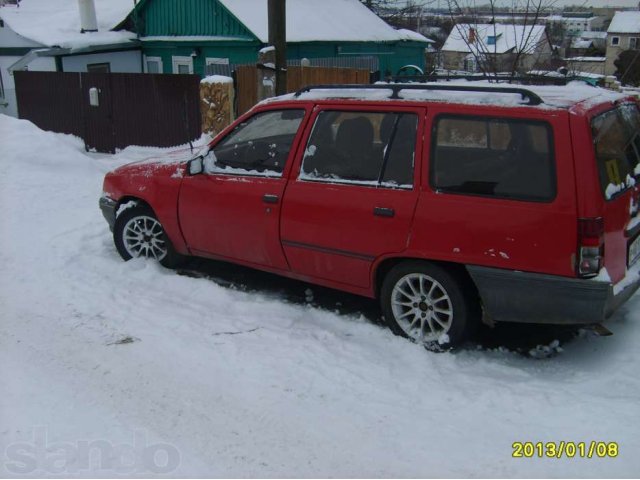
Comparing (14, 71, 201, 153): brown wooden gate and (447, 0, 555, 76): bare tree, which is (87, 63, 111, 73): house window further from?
(447, 0, 555, 76): bare tree

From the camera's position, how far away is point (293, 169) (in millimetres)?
4930

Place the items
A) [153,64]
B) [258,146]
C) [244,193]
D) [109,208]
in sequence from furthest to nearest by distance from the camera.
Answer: [153,64], [109,208], [258,146], [244,193]

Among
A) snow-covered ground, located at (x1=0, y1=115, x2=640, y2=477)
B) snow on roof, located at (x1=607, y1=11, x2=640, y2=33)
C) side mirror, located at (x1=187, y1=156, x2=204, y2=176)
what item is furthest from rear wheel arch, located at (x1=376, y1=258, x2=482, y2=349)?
snow on roof, located at (x1=607, y1=11, x2=640, y2=33)

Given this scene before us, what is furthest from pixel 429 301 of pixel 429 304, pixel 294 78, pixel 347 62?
pixel 347 62

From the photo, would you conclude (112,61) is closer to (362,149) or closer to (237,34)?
(237,34)

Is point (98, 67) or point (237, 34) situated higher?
point (237, 34)

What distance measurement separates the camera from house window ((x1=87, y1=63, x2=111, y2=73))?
63.2 feet

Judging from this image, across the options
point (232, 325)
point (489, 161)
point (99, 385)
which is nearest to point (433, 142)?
point (489, 161)

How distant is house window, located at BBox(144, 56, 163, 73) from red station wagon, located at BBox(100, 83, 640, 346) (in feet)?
53.5

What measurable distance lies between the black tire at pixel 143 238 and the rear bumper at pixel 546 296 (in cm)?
295

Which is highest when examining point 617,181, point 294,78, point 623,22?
point 623,22

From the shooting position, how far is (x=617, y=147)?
421cm

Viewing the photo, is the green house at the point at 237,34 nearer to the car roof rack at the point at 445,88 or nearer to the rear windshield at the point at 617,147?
the car roof rack at the point at 445,88

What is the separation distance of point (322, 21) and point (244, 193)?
1694cm
